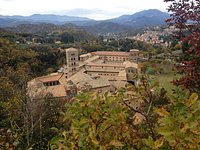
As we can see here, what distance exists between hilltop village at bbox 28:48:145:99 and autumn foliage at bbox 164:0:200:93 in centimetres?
1666

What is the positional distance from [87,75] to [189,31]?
28.3m

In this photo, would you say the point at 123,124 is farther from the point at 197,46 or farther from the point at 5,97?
the point at 5,97

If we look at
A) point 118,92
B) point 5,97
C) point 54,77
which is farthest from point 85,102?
point 54,77

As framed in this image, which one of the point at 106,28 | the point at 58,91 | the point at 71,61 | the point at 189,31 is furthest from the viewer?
the point at 106,28

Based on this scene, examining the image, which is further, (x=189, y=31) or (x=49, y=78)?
(x=49, y=78)

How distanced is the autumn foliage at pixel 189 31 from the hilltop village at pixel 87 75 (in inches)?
656

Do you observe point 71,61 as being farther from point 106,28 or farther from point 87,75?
point 106,28

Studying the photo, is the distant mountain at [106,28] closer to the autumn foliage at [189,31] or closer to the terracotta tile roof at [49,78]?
the terracotta tile roof at [49,78]

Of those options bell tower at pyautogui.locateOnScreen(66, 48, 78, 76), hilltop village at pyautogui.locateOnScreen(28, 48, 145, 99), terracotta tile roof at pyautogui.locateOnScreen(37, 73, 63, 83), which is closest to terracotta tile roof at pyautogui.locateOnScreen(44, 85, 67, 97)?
hilltop village at pyautogui.locateOnScreen(28, 48, 145, 99)

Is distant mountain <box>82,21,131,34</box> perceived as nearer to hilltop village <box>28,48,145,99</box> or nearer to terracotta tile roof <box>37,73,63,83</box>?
hilltop village <box>28,48,145,99</box>

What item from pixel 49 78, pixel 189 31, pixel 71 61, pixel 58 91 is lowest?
pixel 49 78

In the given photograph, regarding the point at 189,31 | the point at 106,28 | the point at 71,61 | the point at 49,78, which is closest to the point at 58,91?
the point at 49,78

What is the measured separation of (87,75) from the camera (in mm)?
31375

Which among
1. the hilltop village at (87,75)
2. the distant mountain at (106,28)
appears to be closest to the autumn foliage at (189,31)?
the hilltop village at (87,75)
